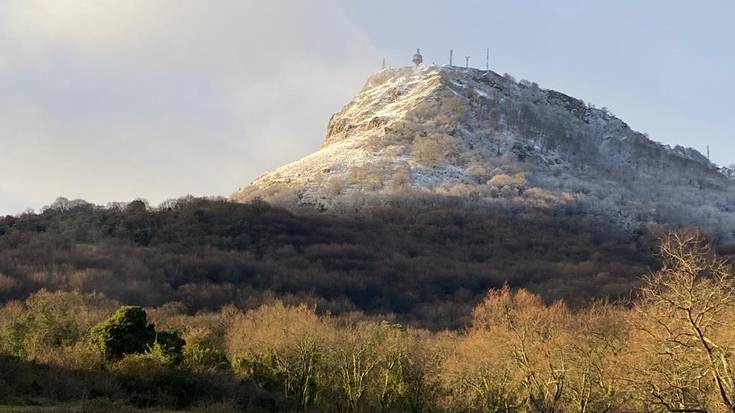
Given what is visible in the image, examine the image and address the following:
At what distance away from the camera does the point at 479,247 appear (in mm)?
157500

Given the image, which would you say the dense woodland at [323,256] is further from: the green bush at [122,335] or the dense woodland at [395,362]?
the green bush at [122,335]

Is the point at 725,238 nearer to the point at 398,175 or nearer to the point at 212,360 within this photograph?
the point at 398,175

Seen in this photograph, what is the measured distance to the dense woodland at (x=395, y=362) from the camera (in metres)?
28.2

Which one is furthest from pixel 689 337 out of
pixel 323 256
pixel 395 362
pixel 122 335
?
pixel 323 256

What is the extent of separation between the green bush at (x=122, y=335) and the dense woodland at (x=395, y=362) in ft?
0.24

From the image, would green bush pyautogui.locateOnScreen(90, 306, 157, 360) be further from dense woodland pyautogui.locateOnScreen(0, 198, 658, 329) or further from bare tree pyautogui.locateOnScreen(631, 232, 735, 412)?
dense woodland pyautogui.locateOnScreen(0, 198, 658, 329)

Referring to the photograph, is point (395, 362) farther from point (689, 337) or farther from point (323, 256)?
point (323, 256)

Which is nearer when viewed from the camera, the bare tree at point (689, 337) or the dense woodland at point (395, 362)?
the bare tree at point (689, 337)

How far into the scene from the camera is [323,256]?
482ft

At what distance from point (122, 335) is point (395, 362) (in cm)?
1890

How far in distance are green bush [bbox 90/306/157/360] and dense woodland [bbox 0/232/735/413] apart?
7 centimetres

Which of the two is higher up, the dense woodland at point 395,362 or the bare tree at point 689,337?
the bare tree at point 689,337

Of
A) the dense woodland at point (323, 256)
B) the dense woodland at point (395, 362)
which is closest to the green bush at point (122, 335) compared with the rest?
the dense woodland at point (395, 362)

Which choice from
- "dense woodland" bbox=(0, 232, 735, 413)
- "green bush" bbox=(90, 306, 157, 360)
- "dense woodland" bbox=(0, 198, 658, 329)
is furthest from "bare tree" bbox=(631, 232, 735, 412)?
"dense woodland" bbox=(0, 198, 658, 329)
